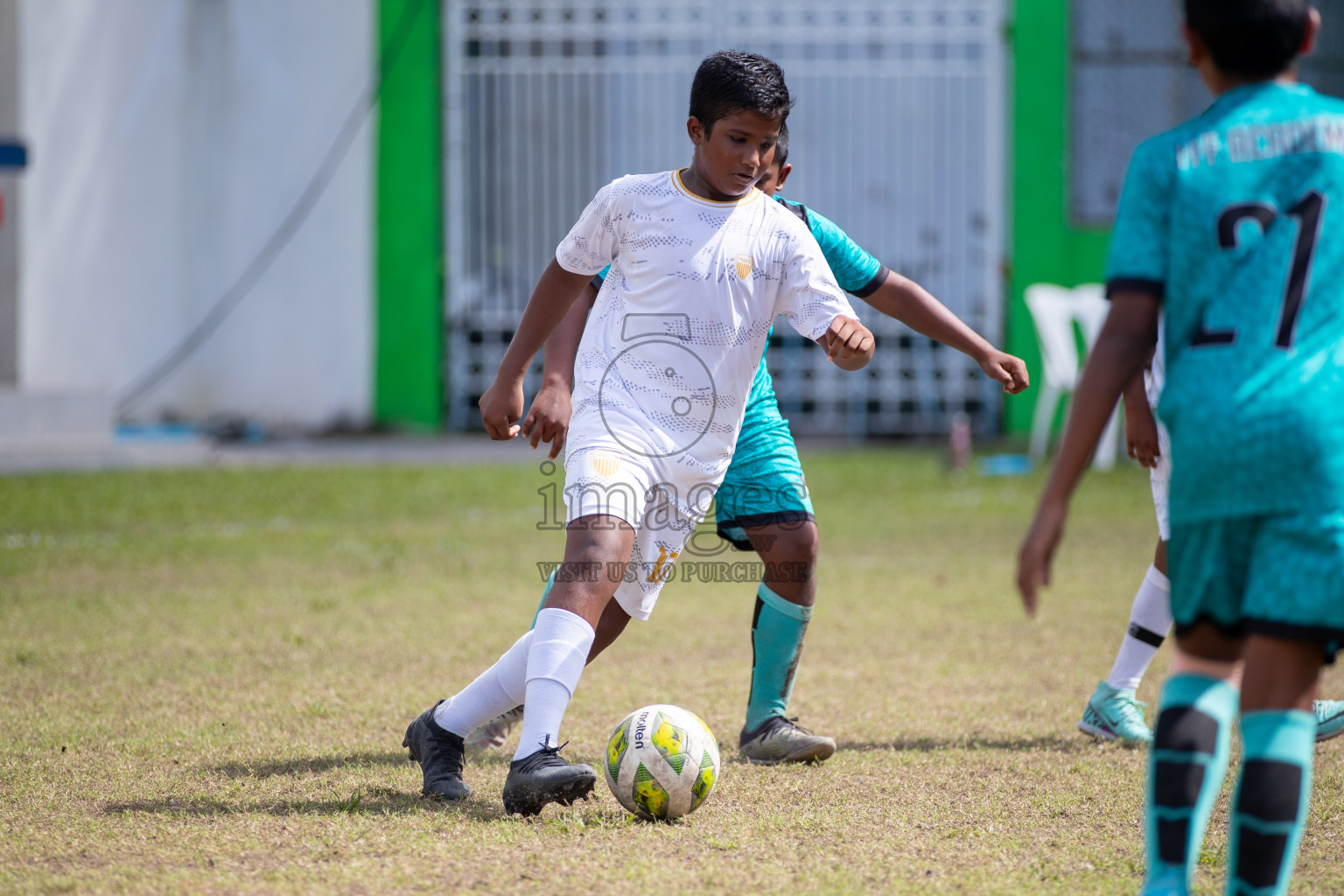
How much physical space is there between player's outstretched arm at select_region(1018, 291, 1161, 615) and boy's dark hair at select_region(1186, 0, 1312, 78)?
1.31ft

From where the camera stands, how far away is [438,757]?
329cm

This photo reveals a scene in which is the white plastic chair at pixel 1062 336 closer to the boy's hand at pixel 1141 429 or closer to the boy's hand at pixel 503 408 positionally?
the boy's hand at pixel 1141 429

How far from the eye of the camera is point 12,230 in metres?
10.0

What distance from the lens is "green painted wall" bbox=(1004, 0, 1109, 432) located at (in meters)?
12.7

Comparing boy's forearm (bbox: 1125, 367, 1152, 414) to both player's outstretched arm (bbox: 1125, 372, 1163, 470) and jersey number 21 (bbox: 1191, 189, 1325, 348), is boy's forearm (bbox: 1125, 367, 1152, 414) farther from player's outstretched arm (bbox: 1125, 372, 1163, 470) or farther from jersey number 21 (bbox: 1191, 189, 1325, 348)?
jersey number 21 (bbox: 1191, 189, 1325, 348)

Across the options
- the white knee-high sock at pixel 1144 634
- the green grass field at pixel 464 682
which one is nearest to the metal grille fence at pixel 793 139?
the green grass field at pixel 464 682

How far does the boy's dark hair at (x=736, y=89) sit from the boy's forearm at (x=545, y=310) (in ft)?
1.58

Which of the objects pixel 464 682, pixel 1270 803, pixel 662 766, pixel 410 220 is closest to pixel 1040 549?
pixel 1270 803

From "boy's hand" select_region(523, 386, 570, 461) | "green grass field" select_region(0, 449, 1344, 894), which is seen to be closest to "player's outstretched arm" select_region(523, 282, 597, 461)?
"boy's hand" select_region(523, 386, 570, 461)

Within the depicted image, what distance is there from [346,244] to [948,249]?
5502 millimetres

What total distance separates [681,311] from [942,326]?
0.65m

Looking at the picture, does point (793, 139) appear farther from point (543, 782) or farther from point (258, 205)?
point (543, 782)

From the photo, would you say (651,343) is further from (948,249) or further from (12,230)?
(948,249)

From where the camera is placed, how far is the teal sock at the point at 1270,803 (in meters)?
2.10
